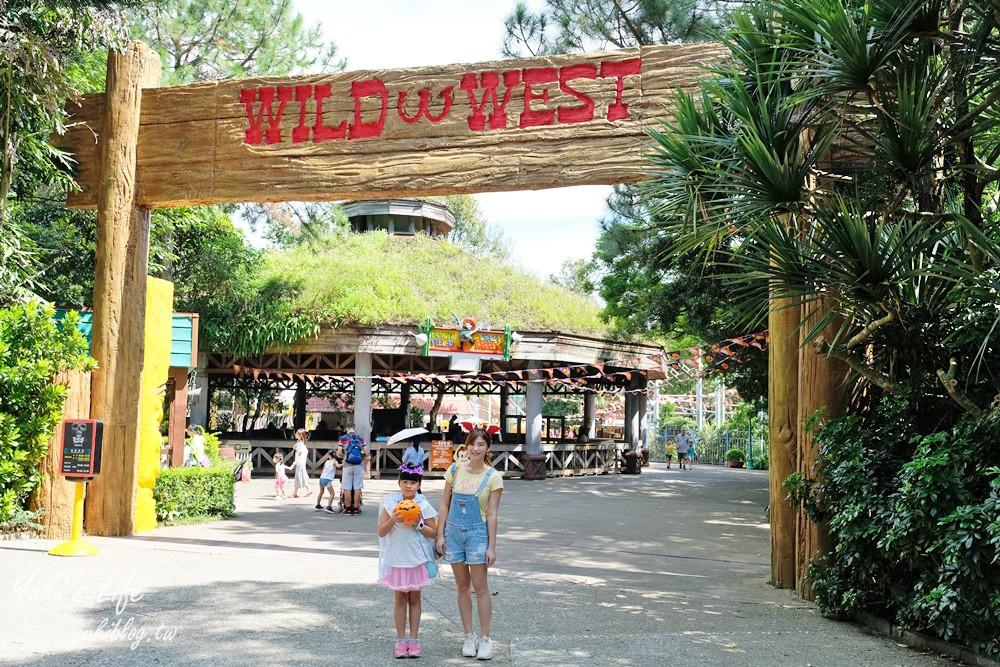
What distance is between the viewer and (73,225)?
17703mm

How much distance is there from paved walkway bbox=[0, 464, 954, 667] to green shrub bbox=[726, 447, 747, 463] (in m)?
25.7

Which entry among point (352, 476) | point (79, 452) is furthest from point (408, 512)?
point (352, 476)

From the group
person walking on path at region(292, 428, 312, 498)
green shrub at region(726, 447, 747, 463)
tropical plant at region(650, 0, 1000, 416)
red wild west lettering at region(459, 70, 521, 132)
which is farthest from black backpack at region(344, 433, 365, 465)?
green shrub at region(726, 447, 747, 463)

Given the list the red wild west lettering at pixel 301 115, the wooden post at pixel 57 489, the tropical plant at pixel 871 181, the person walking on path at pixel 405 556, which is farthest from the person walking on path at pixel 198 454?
the tropical plant at pixel 871 181

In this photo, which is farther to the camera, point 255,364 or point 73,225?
point 255,364

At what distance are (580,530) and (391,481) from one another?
388 inches

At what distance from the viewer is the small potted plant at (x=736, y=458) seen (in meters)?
36.2

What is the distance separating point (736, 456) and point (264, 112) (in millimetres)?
A: 29954

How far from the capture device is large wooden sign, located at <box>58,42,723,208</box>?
29.6 ft

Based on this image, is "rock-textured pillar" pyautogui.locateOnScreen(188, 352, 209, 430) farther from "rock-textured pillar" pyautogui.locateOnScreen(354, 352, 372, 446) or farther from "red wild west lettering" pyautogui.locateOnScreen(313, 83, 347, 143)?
"red wild west lettering" pyautogui.locateOnScreen(313, 83, 347, 143)

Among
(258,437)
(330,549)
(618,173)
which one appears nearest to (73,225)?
(258,437)

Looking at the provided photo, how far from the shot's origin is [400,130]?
376 inches

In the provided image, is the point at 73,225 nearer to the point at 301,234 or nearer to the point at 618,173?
the point at 301,234

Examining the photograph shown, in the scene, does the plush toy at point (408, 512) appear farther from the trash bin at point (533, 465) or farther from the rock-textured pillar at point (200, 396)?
the rock-textured pillar at point (200, 396)
